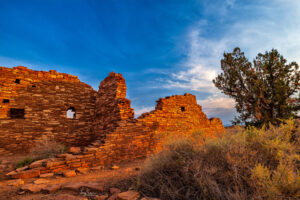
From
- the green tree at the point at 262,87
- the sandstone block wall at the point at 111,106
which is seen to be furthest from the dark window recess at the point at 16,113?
the green tree at the point at 262,87

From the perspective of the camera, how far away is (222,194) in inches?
81.1

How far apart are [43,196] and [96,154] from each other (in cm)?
271

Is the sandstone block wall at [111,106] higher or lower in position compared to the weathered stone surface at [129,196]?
higher

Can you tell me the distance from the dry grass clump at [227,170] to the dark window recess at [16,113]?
847 centimetres

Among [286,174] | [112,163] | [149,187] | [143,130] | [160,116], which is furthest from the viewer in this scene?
[160,116]

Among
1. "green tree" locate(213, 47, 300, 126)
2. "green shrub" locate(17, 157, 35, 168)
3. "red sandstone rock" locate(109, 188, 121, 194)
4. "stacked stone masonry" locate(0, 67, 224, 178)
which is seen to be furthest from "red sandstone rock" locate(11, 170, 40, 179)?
"green tree" locate(213, 47, 300, 126)

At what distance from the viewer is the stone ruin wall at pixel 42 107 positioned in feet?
25.2

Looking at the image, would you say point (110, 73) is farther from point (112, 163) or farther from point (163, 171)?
point (163, 171)

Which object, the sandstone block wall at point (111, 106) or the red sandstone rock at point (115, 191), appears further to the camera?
the sandstone block wall at point (111, 106)

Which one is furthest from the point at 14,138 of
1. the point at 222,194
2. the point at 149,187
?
the point at 222,194

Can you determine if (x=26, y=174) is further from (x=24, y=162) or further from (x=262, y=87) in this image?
(x=262, y=87)

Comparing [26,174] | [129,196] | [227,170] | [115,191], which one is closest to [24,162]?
[26,174]

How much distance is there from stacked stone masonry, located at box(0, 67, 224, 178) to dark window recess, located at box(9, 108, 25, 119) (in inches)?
4.9

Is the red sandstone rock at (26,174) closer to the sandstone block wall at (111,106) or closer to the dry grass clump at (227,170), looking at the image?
the sandstone block wall at (111,106)
